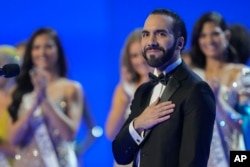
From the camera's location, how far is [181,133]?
7.76 ft

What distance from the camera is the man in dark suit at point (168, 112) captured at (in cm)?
232

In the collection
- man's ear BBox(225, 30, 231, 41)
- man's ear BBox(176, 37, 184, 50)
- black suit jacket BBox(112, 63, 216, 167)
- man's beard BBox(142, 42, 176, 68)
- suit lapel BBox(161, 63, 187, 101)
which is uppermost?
man's ear BBox(225, 30, 231, 41)

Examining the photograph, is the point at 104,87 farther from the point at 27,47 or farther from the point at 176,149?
the point at 176,149

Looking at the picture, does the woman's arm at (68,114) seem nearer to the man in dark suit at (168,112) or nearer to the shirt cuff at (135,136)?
the man in dark suit at (168,112)

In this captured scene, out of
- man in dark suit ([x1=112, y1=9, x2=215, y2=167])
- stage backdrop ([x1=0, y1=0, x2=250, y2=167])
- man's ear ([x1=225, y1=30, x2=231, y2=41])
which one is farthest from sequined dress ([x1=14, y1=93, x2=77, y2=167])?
man in dark suit ([x1=112, y1=9, x2=215, y2=167])

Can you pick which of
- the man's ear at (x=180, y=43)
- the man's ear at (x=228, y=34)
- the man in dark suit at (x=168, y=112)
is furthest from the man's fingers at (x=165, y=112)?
the man's ear at (x=228, y=34)

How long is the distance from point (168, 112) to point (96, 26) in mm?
1629

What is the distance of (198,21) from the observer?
3814 mm

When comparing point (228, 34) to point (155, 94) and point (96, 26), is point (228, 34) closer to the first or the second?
point (96, 26)

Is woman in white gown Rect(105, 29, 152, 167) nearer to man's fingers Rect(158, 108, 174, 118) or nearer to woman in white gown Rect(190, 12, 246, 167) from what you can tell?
woman in white gown Rect(190, 12, 246, 167)

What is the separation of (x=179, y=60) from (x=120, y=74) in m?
1.34

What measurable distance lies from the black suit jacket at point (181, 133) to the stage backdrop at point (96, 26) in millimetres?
1338

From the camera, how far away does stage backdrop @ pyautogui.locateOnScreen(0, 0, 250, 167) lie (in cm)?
382

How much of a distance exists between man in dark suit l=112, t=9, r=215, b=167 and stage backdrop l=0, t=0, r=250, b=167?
1.25m
